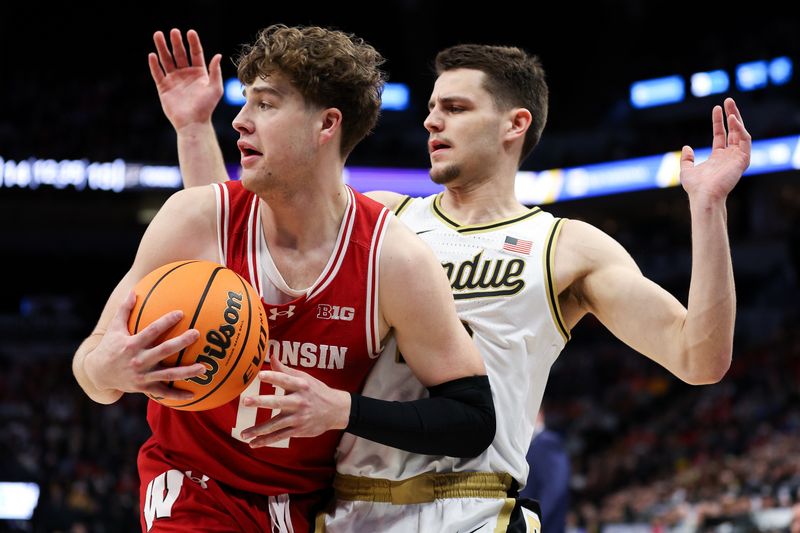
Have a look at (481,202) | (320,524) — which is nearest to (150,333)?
(320,524)

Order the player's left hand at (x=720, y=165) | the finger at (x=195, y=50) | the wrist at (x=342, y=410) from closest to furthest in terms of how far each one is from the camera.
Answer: the wrist at (x=342, y=410) < the player's left hand at (x=720, y=165) < the finger at (x=195, y=50)

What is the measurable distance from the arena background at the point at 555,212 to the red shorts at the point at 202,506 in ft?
25.8

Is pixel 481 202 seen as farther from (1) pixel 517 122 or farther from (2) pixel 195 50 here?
(2) pixel 195 50

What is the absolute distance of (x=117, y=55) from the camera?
76.9 feet

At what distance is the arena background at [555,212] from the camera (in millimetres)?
14375

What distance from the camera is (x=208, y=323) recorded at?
8.32 feet

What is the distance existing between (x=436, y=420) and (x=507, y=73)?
1.57 meters

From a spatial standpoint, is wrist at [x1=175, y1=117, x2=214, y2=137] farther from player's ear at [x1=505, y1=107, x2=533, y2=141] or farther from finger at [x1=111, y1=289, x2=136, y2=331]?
finger at [x1=111, y1=289, x2=136, y2=331]

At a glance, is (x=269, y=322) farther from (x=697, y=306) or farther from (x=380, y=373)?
(x=697, y=306)

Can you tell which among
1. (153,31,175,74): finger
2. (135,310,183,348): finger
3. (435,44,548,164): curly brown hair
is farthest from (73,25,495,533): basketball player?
(153,31,175,74): finger

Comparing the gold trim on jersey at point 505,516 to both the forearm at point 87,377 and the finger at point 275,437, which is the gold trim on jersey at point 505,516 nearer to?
the finger at point 275,437

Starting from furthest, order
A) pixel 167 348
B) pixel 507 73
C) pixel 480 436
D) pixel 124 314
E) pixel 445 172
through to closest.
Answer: pixel 507 73
pixel 445 172
pixel 480 436
pixel 124 314
pixel 167 348

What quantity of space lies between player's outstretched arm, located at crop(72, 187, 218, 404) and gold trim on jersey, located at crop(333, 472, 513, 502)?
31.4 inches

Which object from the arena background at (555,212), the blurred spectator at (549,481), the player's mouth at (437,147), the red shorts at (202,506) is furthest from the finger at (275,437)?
the arena background at (555,212)
